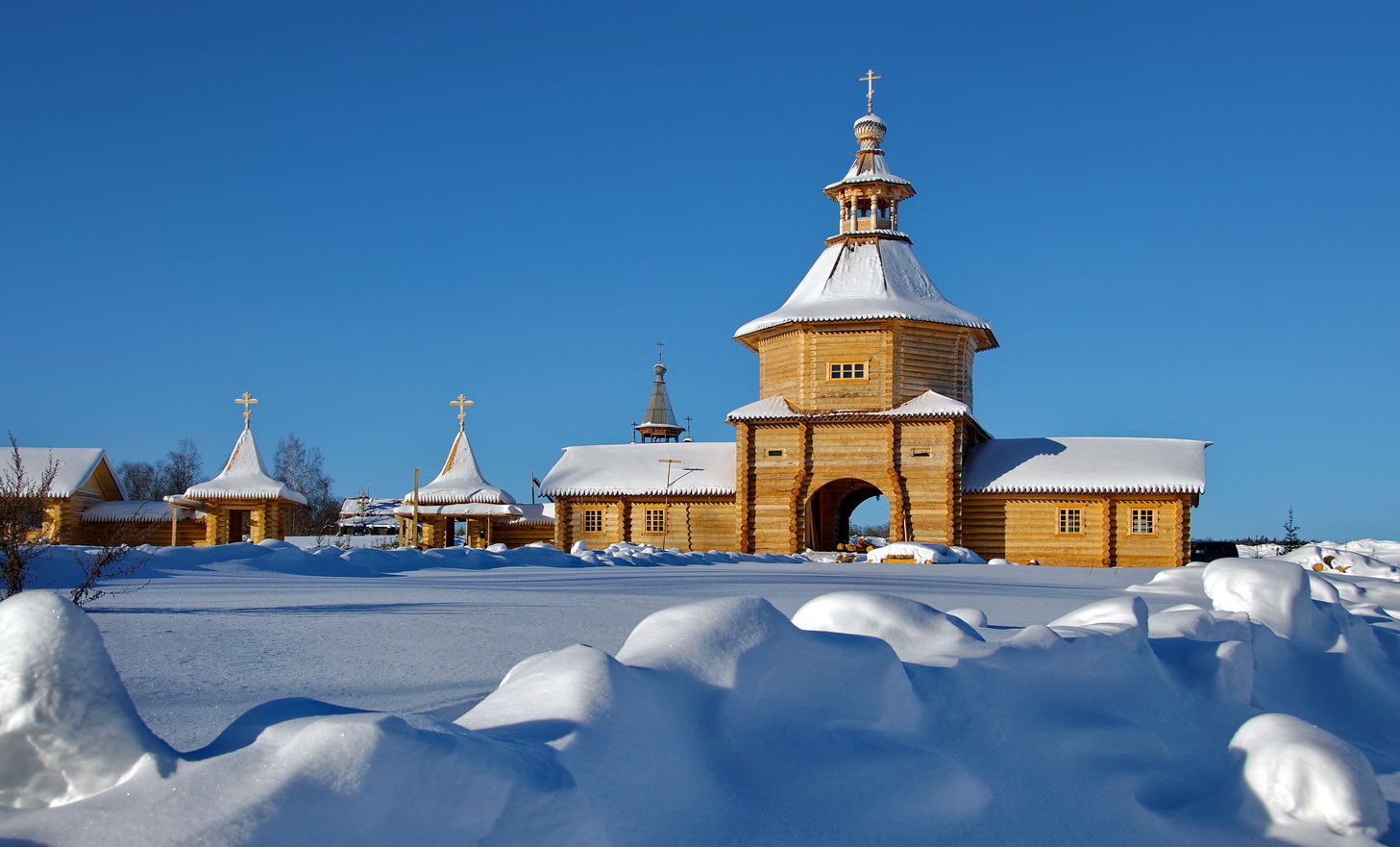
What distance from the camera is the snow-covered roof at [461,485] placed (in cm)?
3188

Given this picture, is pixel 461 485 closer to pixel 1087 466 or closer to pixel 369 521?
pixel 1087 466

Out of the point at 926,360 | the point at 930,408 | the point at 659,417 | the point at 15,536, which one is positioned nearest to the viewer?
the point at 15,536

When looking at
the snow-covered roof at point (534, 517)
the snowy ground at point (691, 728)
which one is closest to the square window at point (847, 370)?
the snow-covered roof at point (534, 517)

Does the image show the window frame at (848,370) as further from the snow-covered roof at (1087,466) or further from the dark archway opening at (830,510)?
the snow-covered roof at (1087,466)

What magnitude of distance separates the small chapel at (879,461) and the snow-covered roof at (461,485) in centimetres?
343

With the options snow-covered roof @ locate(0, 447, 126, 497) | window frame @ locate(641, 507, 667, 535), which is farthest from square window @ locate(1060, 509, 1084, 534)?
snow-covered roof @ locate(0, 447, 126, 497)

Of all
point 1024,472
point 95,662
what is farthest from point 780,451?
point 95,662

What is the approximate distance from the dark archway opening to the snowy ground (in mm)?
22440

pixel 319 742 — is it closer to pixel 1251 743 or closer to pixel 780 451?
pixel 1251 743

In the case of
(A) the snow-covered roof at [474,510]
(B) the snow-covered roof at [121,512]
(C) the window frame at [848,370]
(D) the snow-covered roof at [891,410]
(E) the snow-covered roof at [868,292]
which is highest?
(E) the snow-covered roof at [868,292]

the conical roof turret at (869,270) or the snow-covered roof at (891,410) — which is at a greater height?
the conical roof turret at (869,270)

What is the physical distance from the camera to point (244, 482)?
31.5 m

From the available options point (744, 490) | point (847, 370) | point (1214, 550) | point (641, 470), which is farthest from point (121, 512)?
point (1214, 550)

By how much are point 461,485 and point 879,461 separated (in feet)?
42.9
